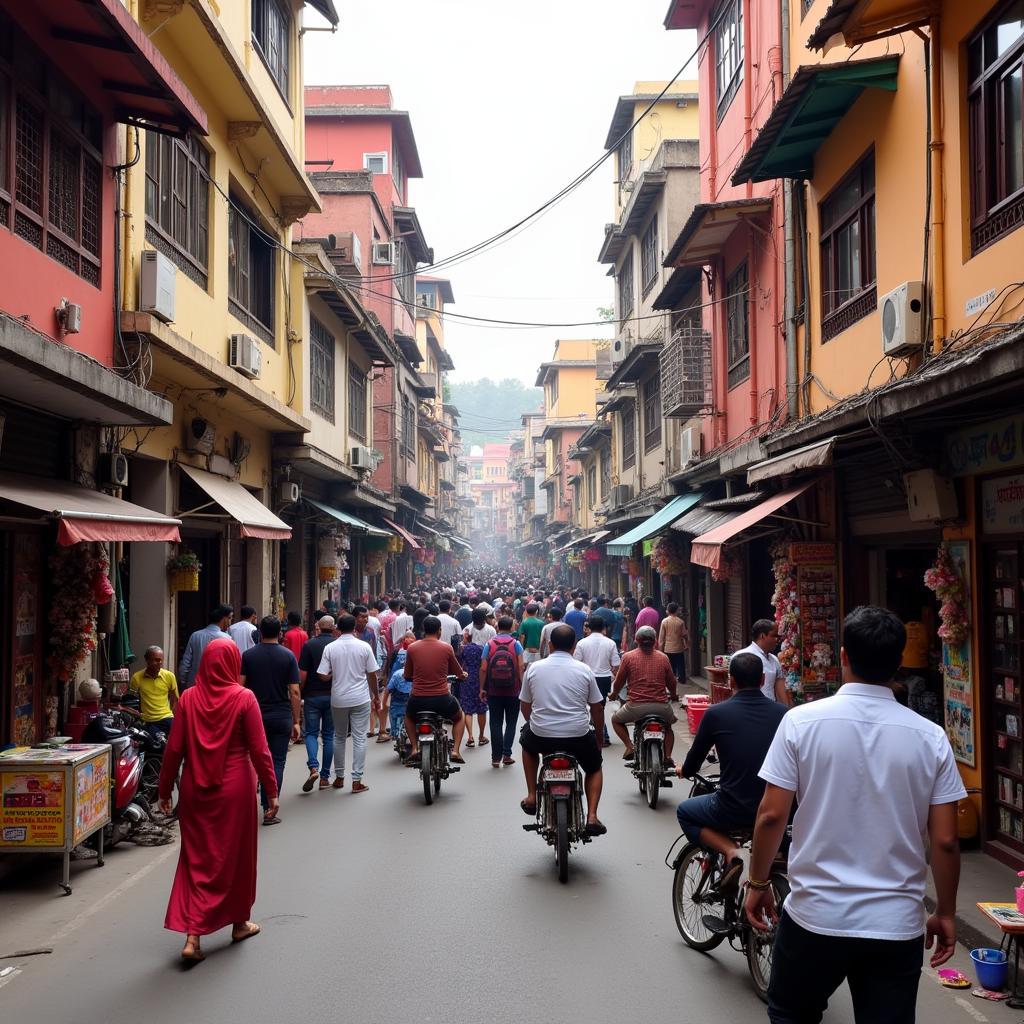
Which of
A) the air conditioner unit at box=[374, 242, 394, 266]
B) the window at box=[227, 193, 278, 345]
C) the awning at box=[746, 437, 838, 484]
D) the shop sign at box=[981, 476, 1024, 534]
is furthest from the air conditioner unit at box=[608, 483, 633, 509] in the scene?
the shop sign at box=[981, 476, 1024, 534]

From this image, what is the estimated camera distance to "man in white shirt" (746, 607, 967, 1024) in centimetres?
320

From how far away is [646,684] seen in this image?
399 inches

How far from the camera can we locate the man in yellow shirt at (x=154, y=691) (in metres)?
9.62

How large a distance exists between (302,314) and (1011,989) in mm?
15705

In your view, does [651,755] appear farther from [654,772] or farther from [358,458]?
[358,458]

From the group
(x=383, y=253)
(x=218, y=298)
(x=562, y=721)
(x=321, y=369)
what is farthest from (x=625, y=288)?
(x=562, y=721)

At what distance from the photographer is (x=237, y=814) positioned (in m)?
6.07

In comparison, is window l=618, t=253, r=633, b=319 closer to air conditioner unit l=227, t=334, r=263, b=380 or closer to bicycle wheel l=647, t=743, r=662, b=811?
air conditioner unit l=227, t=334, r=263, b=380

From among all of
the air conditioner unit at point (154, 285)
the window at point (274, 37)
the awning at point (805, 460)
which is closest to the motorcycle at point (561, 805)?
the awning at point (805, 460)

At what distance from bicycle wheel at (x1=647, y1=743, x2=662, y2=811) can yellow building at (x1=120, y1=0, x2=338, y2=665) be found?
19.2ft

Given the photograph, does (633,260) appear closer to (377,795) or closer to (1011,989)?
(377,795)

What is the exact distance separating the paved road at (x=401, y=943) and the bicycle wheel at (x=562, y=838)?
0.14 meters

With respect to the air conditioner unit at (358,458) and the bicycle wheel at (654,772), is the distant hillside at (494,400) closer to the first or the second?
the air conditioner unit at (358,458)

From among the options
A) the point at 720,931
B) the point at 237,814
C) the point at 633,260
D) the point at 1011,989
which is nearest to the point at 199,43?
the point at 237,814
